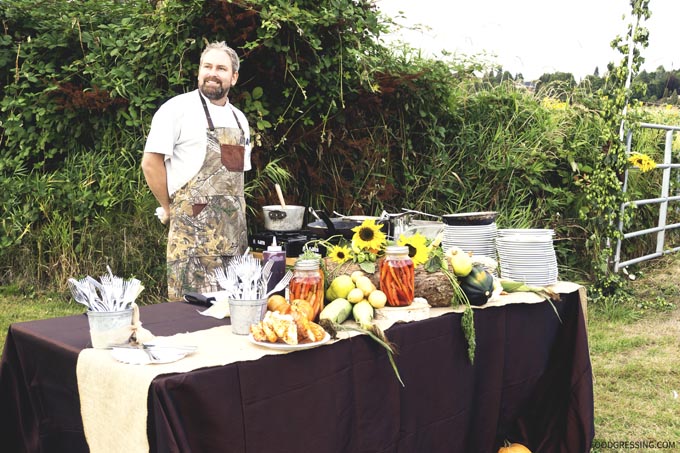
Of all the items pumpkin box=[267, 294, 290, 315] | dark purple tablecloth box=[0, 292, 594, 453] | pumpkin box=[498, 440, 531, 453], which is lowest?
pumpkin box=[498, 440, 531, 453]

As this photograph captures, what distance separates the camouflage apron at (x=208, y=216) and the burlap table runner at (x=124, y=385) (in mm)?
1536

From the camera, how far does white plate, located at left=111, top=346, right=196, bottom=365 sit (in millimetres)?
2049

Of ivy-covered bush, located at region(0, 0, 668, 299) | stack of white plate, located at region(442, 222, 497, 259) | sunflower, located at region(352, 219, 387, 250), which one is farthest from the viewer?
ivy-covered bush, located at region(0, 0, 668, 299)

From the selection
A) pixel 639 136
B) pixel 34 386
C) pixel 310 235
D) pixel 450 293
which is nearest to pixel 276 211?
pixel 310 235

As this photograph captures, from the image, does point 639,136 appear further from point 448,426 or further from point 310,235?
point 448,426

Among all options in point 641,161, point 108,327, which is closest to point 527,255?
point 108,327

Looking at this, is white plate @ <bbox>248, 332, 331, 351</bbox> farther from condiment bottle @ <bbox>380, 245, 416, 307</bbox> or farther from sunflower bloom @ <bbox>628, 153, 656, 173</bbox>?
sunflower bloom @ <bbox>628, 153, 656, 173</bbox>

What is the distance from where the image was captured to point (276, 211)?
4.34 m

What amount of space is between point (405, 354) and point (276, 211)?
74.8 inches

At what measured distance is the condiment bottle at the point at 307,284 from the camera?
99.0 inches

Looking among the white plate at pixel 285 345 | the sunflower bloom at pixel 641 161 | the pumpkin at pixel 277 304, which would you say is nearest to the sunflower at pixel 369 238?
the pumpkin at pixel 277 304

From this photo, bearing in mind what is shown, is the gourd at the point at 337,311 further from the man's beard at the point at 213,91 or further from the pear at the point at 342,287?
the man's beard at the point at 213,91

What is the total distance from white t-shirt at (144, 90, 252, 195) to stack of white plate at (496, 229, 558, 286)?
1.60 m

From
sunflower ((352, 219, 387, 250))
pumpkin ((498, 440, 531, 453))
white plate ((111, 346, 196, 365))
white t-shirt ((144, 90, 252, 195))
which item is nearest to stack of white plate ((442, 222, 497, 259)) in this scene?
sunflower ((352, 219, 387, 250))
